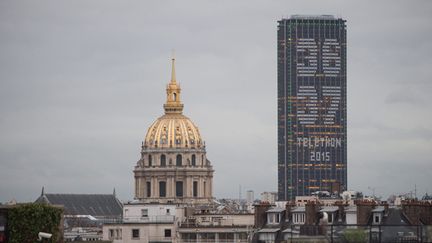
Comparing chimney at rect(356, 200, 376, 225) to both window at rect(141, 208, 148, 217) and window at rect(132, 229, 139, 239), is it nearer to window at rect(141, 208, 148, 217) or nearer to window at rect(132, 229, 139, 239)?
window at rect(132, 229, 139, 239)

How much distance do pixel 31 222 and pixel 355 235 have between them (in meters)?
16.6

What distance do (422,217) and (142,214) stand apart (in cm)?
5204

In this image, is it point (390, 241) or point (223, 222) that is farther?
point (223, 222)

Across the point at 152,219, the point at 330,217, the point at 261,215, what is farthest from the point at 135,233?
the point at 330,217

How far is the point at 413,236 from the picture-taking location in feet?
263

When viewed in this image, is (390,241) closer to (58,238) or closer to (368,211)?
(58,238)

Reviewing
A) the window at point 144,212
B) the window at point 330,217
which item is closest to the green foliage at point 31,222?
the window at point 330,217

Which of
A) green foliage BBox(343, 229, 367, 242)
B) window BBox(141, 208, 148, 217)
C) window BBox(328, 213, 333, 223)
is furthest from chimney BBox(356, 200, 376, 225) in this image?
window BBox(141, 208, 148, 217)

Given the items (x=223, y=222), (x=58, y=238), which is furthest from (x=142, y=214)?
(x=58, y=238)

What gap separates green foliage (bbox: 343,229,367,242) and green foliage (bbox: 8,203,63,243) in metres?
14.9

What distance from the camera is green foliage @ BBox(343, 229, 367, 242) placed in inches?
3093

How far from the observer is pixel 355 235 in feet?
259

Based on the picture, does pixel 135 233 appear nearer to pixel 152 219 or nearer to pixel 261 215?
pixel 152 219

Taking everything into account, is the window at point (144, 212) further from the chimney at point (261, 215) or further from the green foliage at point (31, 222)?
the green foliage at point (31, 222)
